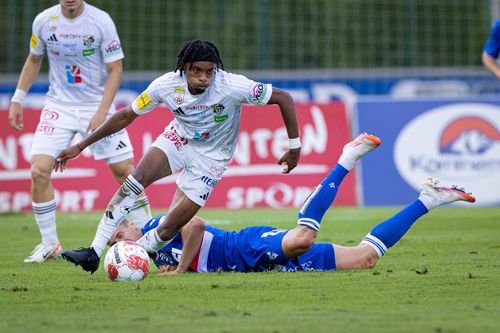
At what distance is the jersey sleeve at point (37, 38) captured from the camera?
1071 cm

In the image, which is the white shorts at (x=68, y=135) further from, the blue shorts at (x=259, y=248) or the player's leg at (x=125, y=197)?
the blue shorts at (x=259, y=248)

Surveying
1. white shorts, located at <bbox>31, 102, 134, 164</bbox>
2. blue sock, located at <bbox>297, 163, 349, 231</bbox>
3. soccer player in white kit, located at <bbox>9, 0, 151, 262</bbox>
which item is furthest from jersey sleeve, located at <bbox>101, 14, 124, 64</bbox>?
blue sock, located at <bbox>297, 163, 349, 231</bbox>

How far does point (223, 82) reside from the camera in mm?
8609

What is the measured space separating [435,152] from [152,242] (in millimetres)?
8838

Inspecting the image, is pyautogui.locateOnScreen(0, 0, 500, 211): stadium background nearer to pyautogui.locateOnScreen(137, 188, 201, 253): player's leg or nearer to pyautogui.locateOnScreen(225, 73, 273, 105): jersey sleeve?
pyautogui.locateOnScreen(137, 188, 201, 253): player's leg

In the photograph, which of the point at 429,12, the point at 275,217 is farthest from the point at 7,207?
the point at 429,12

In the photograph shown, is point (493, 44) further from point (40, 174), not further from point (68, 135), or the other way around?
point (40, 174)

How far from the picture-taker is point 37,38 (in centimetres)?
1077

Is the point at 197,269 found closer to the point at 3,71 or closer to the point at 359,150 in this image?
the point at 359,150

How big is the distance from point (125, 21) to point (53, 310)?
17.9 metres

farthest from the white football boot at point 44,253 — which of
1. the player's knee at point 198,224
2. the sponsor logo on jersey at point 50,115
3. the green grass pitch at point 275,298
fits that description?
the player's knee at point 198,224

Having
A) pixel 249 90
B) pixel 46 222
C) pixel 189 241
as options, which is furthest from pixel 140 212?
pixel 249 90

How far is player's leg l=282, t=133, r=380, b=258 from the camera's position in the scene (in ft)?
27.1

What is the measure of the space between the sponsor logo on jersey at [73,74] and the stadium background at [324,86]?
5.57 metres
